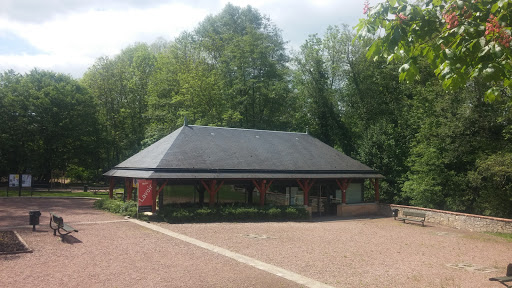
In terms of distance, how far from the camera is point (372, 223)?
2042 cm

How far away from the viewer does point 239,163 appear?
20.6 metres

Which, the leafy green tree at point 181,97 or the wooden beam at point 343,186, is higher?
the leafy green tree at point 181,97

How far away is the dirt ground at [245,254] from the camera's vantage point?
8.57 metres

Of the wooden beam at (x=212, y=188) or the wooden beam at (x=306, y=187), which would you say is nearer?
the wooden beam at (x=212, y=188)

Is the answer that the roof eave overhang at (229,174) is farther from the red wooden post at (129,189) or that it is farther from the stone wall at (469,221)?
the stone wall at (469,221)

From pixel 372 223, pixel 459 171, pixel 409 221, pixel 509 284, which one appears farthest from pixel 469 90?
pixel 509 284

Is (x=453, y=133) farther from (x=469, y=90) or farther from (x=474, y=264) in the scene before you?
(x=474, y=264)

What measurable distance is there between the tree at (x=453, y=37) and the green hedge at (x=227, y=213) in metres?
13.4

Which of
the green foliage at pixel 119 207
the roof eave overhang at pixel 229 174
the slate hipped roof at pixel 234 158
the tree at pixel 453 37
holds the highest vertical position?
the tree at pixel 453 37

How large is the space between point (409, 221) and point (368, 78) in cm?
1860

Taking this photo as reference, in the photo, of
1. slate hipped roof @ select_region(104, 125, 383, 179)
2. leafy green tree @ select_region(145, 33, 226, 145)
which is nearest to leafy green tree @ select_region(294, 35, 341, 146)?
leafy green tree @ select_region(145, 33, 226, 145)

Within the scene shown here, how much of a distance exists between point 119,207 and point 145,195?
2795 mm

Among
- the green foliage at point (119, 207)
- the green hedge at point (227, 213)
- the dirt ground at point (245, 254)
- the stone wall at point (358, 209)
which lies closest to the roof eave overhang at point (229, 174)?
the green foliage at point (119, 207)

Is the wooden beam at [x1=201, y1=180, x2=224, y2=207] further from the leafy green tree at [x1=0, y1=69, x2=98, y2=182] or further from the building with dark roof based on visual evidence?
the leafy green tree at [x1=0, y1=69, x2=98, y2=182]
